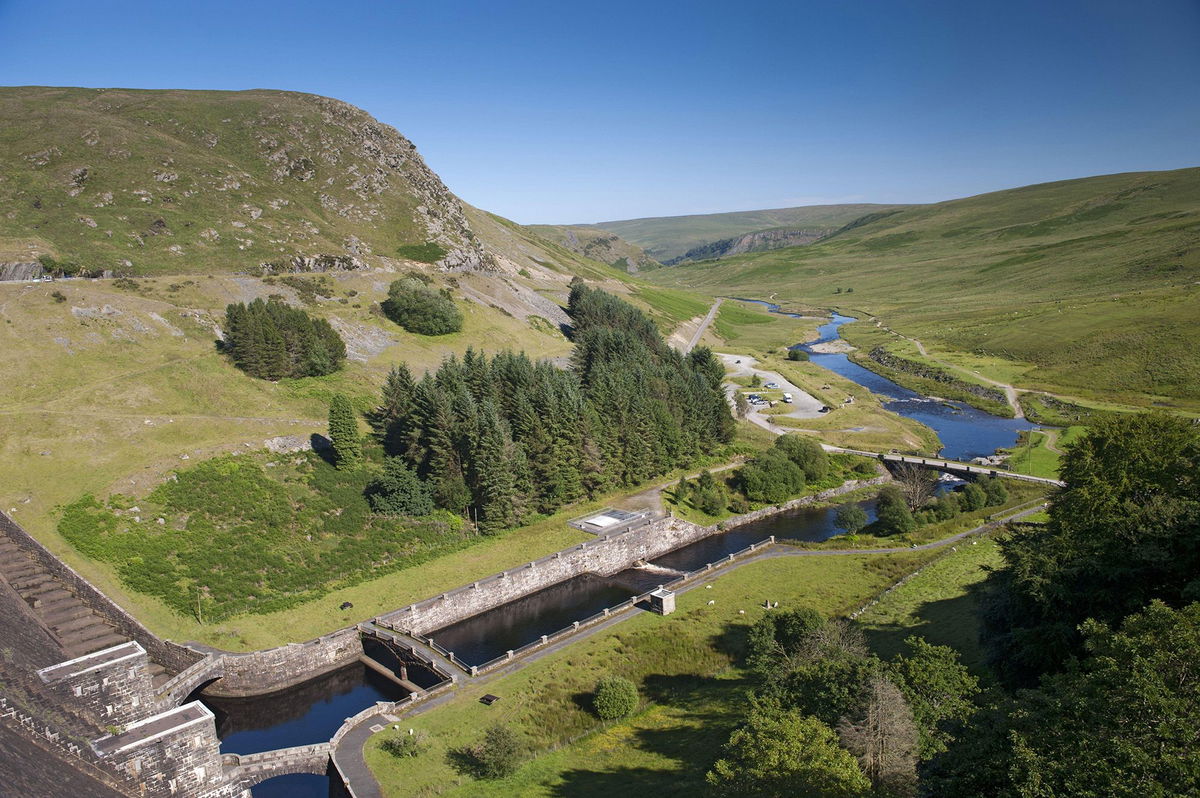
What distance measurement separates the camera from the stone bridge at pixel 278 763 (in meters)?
39.3

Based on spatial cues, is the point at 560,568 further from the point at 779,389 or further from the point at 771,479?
the point at 779,389

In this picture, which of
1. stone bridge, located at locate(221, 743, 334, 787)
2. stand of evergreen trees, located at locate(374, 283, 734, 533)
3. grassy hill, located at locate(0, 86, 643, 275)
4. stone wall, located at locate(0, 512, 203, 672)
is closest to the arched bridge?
stand of evergreen trees, located at locate(374, 283, 734, 533)

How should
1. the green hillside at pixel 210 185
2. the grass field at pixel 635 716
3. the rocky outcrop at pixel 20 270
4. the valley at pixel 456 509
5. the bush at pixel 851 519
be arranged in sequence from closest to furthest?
the valley at pixel 456 509
the grass field at pixel 635 716
the bush at pixel 851 519
the rocky outcrop at pixel 20 270
the green hillside at pixel 210 185

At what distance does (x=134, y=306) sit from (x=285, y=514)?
44.0 m

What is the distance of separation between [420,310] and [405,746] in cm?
7707

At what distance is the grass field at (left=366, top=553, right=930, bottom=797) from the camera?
37.2 m

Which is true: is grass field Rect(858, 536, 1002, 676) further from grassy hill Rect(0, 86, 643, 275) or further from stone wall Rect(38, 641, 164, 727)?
grassy hill Rect(0, 86, 643, 275)

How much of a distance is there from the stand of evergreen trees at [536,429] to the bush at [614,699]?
30.0m

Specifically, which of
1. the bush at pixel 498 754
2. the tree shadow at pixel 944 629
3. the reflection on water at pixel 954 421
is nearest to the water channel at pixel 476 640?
the reflection on water at pixel 954 421

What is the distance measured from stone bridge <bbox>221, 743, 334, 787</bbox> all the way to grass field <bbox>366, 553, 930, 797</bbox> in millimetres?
3190

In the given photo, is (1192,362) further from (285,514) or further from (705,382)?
(285,514)

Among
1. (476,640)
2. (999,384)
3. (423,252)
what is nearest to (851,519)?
(476,640)

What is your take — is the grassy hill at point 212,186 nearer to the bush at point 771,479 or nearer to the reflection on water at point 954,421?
the bush at point 771,479

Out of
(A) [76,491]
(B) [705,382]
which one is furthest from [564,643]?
(B) [705,382]
